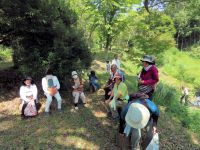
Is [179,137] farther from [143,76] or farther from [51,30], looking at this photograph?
[51,30]

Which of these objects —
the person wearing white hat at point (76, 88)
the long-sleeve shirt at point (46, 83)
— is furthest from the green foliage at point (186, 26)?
the long-sleeve shirt at point (46, 83)

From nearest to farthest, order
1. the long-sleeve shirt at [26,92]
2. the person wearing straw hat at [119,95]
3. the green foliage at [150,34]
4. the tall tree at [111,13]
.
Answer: the person wearing straw hat at [119,95], the long-sleeve shirt at [26,92], the tall tree at [111,13], the green foliage at [150,34]

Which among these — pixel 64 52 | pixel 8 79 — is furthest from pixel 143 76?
pixel 8 79

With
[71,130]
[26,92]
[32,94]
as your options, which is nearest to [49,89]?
[32,94]

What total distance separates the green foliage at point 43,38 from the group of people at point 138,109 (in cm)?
238

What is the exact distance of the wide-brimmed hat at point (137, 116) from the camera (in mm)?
5172

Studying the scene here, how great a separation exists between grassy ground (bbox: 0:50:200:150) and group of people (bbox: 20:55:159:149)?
34 centimetres

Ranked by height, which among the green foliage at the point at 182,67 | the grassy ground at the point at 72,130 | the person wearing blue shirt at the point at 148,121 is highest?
the person wearing blue shirt at the point at 148,121

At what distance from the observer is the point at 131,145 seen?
5.95 m

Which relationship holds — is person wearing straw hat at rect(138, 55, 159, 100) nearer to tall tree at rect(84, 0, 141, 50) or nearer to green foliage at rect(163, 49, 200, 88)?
tall tree at rect(84, 0, 141, 50)

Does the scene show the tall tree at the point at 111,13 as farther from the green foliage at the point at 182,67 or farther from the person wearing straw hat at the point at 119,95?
the green foliage at the point at 182,67

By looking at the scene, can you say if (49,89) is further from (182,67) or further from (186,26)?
(186,26)

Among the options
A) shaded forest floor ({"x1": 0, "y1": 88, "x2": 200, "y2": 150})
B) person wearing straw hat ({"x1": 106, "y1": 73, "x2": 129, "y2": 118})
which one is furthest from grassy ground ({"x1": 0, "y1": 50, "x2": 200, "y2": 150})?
person wearing straw hat ({"x1": 106, "y1": 73, "x2": 129, "y2": 118})

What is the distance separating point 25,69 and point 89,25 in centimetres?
837
